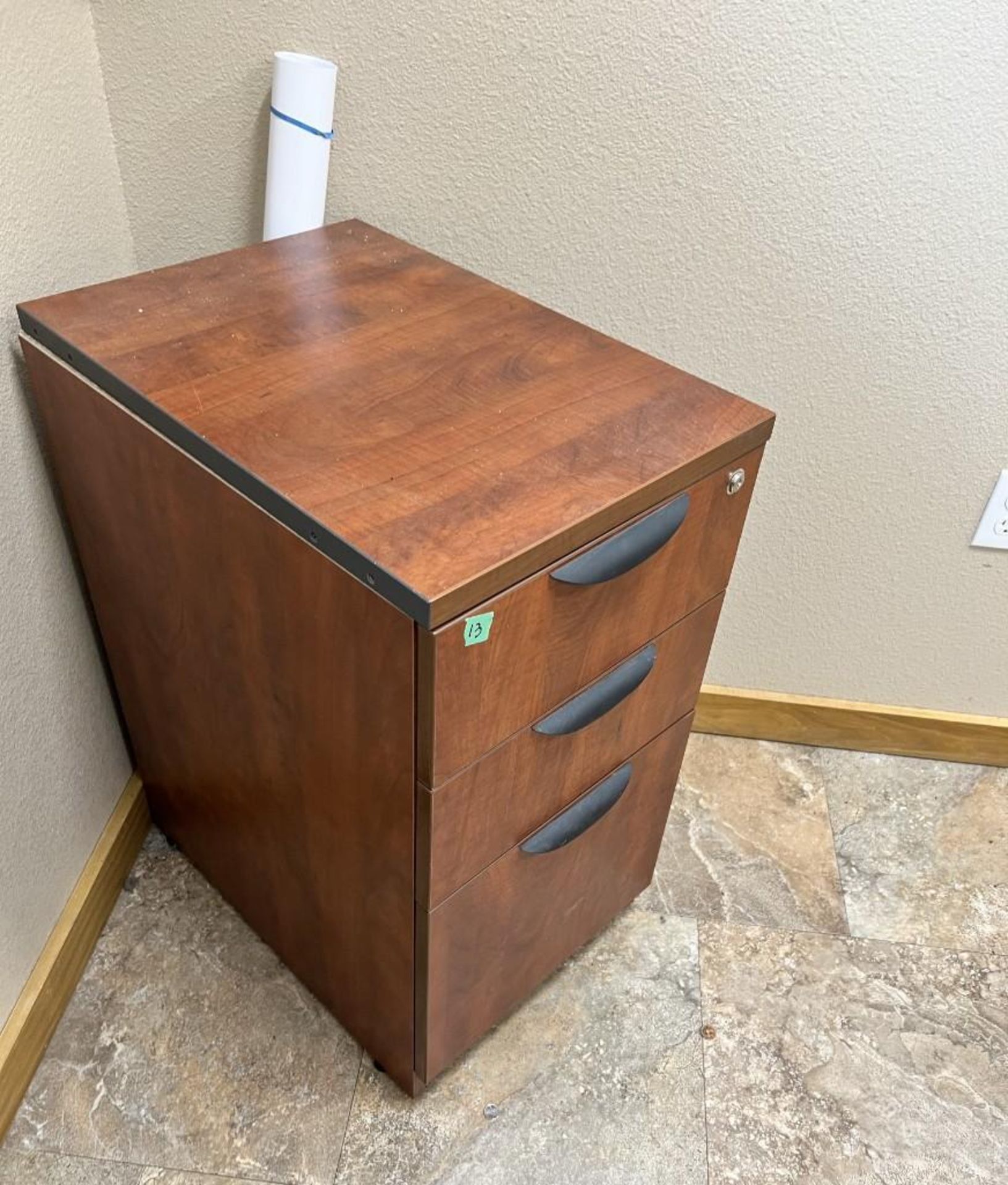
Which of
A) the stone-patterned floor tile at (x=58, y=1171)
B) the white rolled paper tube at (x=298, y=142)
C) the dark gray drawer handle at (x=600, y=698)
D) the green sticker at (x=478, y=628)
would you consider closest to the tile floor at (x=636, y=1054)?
the stone-patterned floor tile at (x=58, y=1171)

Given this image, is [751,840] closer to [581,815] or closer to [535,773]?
[581,815]

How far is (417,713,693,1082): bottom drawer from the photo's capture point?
2.86ft

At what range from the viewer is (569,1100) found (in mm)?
1061

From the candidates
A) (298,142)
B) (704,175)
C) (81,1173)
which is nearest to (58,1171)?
(81,1173)

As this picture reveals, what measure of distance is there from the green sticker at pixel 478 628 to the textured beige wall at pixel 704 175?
56 centimetres

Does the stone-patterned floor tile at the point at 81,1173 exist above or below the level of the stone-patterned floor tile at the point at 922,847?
A: below

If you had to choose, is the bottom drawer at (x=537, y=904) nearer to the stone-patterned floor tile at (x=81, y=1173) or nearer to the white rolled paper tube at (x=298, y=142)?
the stone-patterned floor tile at (x=81, y=1173)

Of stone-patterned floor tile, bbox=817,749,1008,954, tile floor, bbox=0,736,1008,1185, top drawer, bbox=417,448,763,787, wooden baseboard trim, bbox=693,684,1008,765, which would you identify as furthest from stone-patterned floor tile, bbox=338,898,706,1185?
top drawer, bbox=417,448,763,787

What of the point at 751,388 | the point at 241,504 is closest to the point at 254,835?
the point at 241,504

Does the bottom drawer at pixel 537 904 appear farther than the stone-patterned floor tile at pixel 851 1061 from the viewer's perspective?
No

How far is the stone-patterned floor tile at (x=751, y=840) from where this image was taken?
1.26 m

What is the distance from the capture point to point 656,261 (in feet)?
3.50

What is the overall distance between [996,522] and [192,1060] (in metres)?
1.10

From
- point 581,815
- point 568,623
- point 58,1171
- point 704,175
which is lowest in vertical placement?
point 58,1171
